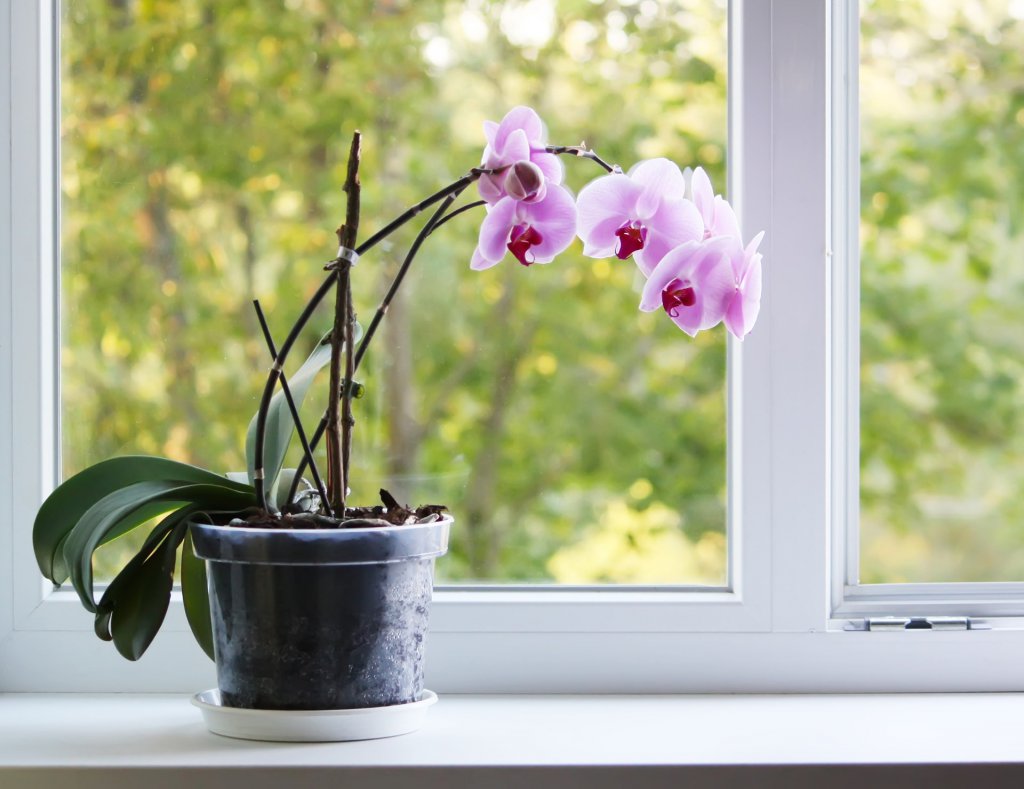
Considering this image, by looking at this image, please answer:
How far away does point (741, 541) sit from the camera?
1.12m

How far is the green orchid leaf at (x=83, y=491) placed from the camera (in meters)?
0.92

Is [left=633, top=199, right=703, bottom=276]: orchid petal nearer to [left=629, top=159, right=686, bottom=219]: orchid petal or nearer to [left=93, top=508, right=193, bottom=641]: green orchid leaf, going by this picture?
[left=629, top=159, right=686, bottom=219]: orchid petal

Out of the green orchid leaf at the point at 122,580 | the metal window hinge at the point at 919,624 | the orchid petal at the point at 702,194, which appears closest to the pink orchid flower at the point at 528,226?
the orchid petal at the point at 702,194

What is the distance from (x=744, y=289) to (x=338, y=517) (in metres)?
0.39

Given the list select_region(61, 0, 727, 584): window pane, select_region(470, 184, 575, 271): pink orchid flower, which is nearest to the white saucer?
select_region(61, 0, 727, 584): window pane

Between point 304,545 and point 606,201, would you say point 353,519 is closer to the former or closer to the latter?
point 304,545

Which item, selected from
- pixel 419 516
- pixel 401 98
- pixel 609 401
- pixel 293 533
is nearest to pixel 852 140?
pixel 609 401

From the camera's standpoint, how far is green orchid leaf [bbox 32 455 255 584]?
0.92 metres

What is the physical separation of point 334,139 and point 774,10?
0.48m

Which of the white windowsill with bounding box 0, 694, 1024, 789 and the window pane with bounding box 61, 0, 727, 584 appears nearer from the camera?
the white windowsill with bounding box 0, 694, 1024, 789

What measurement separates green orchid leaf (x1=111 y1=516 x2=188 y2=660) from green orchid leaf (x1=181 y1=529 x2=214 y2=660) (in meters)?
0.04

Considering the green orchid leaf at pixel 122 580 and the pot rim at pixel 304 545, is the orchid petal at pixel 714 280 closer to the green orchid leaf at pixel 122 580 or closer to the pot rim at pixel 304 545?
the pot rim at pixel 304 545

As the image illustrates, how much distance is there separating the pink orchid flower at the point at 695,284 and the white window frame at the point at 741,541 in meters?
0.23

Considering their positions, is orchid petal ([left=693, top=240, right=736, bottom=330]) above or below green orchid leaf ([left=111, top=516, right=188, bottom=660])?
above
